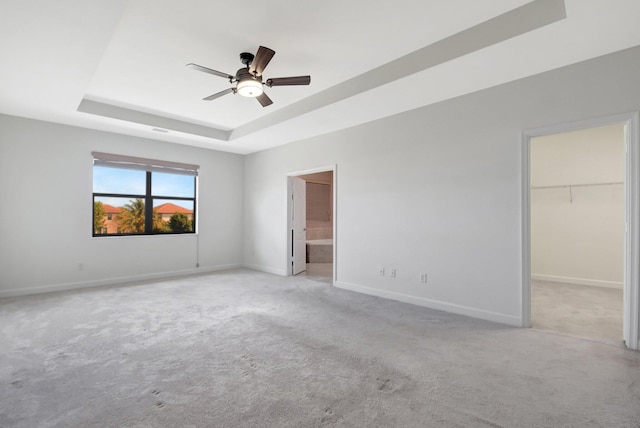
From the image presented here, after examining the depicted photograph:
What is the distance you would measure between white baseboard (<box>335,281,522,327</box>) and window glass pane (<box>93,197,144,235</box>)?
4016mm

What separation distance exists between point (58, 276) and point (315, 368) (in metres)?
4.75

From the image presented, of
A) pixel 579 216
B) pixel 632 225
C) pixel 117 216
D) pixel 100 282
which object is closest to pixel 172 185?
pixel 117 216

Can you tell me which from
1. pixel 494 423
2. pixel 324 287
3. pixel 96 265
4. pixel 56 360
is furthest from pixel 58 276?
pixel 494 423

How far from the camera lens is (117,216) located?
560cm

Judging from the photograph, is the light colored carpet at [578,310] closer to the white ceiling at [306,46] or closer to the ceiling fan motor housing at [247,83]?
the white ceiling at [306,46]

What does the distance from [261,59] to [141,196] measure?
4256mm

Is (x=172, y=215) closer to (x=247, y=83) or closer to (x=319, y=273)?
(x=319, y=273)

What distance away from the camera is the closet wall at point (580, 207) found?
4.90 metres

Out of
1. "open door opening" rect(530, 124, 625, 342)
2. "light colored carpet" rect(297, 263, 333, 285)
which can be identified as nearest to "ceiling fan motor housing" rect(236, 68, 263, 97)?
"light colored carpet" rect(297, 263, 333, 285)

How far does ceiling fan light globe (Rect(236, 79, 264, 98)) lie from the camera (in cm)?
297

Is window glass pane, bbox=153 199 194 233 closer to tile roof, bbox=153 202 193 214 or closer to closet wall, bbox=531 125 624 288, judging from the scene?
tile roof, bbox=153 202 193 214

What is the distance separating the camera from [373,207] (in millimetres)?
4586

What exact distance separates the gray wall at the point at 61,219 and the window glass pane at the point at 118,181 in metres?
0.23

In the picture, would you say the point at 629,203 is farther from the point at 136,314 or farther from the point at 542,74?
the point at 136,314
